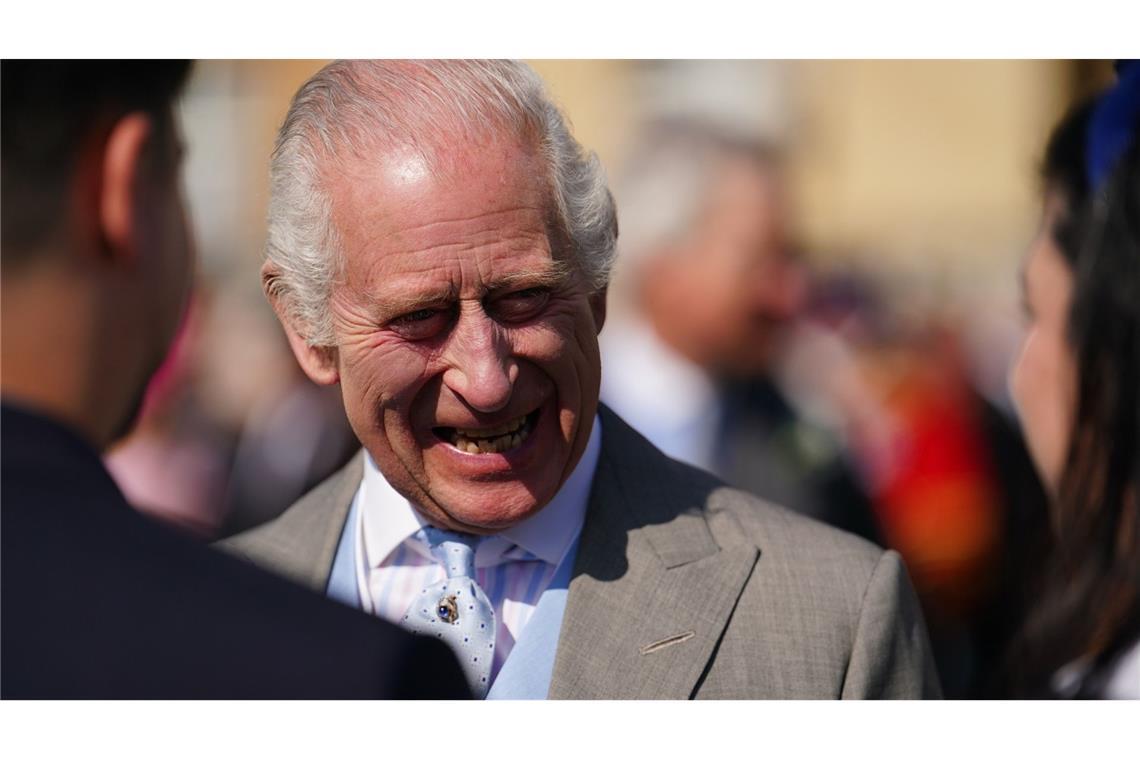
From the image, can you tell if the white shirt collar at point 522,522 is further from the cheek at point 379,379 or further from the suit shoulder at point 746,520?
the cheek at point 379,379

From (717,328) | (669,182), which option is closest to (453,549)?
(717,328)

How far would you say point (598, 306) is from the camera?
2439 millimetres

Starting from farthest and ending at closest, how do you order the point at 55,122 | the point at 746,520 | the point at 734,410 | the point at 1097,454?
the point at 734,410
the point at 1097,454
the point at 746,520
the point at 55,122

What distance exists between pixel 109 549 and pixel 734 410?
3593 millimetres

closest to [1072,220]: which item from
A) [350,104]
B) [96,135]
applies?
[350,104]

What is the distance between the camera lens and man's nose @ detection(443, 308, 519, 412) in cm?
219

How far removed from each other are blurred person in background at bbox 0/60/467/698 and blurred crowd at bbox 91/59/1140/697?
Result: 2782mm

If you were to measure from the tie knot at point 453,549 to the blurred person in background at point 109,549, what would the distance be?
781 millimetres

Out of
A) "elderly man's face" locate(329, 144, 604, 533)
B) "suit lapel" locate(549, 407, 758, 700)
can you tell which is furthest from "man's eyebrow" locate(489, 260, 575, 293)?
"suit lapel" locate(549, 407, 758, 700)

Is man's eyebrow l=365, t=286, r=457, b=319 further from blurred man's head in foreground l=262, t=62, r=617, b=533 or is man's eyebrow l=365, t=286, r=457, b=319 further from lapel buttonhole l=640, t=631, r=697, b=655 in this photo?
lapel buttonhole l=640, t=631, r=697, b=655

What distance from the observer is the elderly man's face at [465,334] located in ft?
7.21

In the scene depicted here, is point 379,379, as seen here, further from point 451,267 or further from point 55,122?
point 55,122

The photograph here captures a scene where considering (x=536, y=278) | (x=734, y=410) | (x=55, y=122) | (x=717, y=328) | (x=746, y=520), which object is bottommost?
(x=734, y=410)

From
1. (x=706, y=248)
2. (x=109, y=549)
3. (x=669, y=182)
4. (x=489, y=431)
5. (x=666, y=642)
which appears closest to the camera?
(x=109, y=549)
